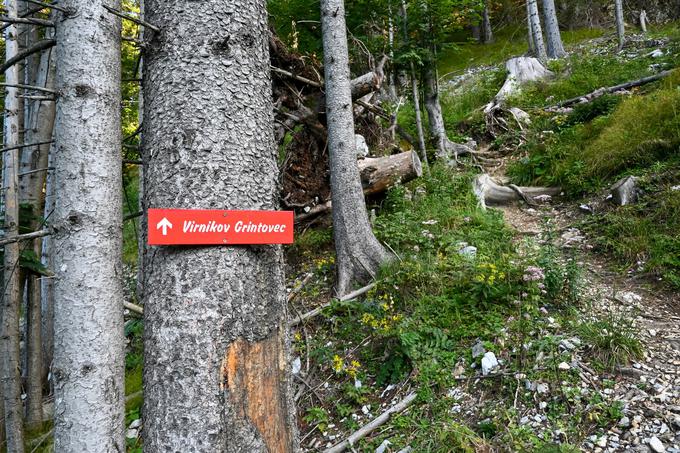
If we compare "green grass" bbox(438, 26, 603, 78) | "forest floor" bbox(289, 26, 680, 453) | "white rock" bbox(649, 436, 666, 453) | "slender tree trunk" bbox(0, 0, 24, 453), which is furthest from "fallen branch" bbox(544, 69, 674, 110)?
"slender tree trunk" bbox(0, 0, 24, 453)

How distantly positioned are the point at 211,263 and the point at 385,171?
5.10 meters

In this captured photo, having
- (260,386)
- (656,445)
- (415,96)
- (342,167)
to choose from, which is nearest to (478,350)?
(656,445)

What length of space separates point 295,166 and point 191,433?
4.72m

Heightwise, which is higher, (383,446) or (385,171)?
(385,171)

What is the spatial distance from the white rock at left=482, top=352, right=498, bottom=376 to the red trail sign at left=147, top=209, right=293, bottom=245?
2.19 m

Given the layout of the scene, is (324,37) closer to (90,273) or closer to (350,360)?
(350,360)

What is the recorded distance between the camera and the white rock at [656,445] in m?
2.19

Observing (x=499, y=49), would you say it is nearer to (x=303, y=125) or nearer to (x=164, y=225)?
(x=303, y=125)

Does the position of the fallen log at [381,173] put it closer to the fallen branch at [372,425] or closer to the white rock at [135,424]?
the white rock at [135,424]

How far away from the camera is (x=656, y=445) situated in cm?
221

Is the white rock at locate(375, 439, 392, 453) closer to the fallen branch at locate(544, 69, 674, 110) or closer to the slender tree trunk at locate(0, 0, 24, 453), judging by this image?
the slender tree trunk at locate(0, 0, 24, 453)

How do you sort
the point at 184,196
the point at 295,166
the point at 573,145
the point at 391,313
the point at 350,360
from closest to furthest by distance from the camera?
the point at 184,196 < the point at 350,360 < the point at 391,313 < the point at 295,166 < the point at 573,145

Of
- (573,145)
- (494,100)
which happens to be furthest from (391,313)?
(494,100)

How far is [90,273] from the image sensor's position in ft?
5.65
